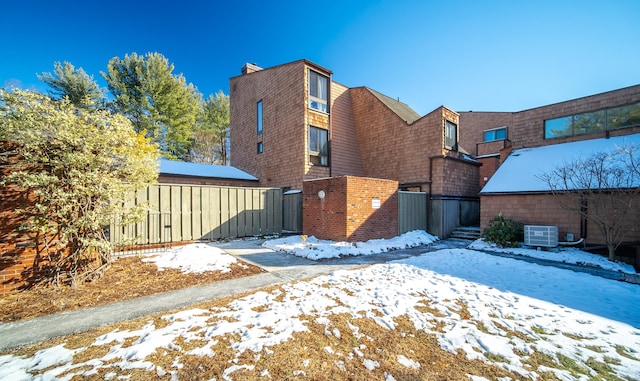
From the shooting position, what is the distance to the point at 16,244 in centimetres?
426

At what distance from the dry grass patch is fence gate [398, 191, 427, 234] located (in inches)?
279

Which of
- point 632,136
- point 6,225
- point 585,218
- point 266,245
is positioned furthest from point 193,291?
point 632,136

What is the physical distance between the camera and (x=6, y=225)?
4.20 m

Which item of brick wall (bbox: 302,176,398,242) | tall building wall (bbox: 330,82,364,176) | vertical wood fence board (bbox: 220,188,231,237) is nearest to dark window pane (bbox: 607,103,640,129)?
brick wall (bbox: 302,176,398,242)

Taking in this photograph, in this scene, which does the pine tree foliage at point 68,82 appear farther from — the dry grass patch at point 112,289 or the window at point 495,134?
the window at point 495,134

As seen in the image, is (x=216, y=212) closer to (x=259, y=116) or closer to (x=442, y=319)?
(x=259, y=116)

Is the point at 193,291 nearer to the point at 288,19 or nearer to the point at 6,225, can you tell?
the point at 6,225

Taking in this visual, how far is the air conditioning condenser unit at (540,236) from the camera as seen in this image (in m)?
8.28

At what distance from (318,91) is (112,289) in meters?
11.9

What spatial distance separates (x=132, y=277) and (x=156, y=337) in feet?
10.2

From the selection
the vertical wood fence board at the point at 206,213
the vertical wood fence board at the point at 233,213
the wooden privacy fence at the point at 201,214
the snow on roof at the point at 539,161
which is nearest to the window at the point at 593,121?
the snow on roof at the point at 539,161

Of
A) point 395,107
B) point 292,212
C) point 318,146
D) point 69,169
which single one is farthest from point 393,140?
point 69,169

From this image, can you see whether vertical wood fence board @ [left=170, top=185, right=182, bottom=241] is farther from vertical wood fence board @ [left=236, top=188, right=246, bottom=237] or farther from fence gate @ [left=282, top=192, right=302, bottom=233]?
fence gate @ [left=282, top=192, right=302, bottom=233]

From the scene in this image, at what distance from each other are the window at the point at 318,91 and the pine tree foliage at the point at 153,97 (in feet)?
45.2
